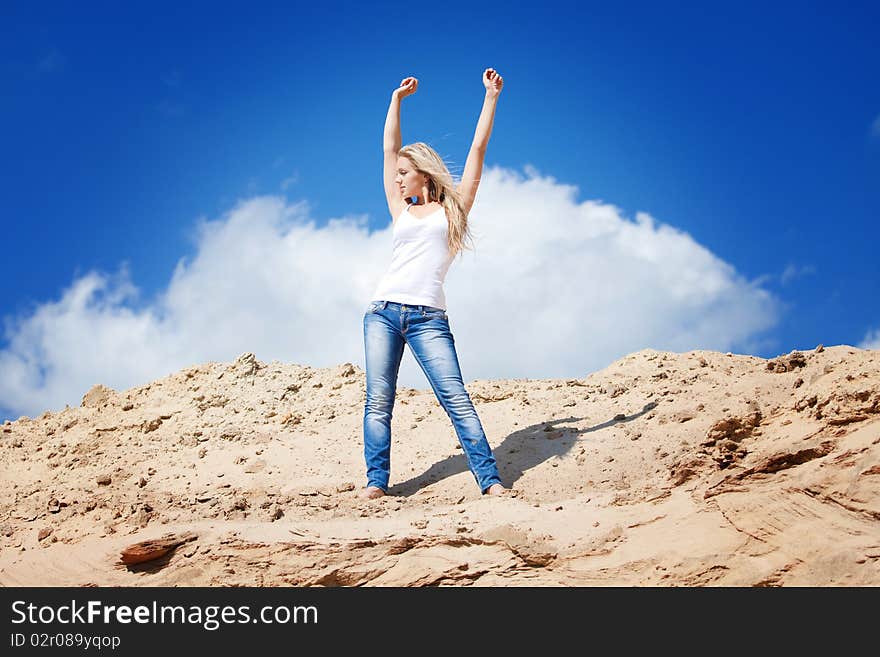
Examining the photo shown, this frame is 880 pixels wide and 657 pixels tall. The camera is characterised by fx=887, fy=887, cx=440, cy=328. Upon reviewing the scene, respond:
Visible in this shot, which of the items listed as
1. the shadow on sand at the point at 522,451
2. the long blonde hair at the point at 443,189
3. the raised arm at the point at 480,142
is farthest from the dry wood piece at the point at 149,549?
the raised arm at the point at 480,142

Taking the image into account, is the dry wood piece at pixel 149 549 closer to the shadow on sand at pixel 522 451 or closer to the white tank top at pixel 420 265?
the shadow on sand at pixel 522 451

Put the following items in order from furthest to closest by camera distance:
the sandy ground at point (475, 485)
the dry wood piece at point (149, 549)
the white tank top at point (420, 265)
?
the white tank top at point (420, 265) → the dry wood piece at point (149, 549) → the sandy ground at point (475, 485)

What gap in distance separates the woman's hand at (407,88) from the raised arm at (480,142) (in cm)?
63

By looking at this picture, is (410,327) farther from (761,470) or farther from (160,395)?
(160,395)

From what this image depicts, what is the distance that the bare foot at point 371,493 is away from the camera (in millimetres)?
5957

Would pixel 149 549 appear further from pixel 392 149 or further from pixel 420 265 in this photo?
pixel 392 149

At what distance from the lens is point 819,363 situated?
697cm

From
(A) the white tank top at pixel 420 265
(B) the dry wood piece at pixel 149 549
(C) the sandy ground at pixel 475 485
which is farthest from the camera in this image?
(A) the white tank top at pixel 420 265

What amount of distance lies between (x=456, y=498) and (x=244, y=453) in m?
2.18

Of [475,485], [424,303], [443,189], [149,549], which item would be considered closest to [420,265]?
[424,303]

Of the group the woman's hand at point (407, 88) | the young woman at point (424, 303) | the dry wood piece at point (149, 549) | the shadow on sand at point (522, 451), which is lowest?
the dry wood piece at point (149, 549)

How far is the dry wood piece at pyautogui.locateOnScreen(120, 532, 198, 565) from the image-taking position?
16.9ft

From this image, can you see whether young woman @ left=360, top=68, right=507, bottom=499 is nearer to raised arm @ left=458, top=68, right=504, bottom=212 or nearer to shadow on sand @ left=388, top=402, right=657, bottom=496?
raised arm @ left=458, top=68, right=504, bottom=212

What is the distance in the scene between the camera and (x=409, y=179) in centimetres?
623
